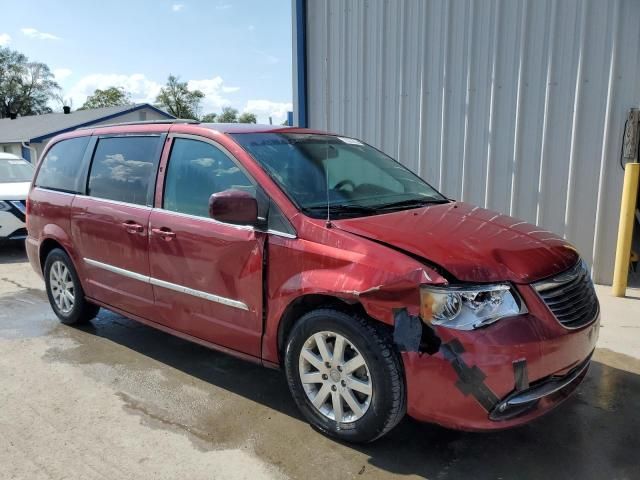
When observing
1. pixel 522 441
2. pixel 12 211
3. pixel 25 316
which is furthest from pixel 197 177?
pixel 12 211

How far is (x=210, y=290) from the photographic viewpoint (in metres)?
3.44

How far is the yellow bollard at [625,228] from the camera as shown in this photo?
5.51m

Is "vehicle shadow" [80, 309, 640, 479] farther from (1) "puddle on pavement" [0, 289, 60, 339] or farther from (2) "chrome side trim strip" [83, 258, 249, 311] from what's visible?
(1) "puddle on pavement" [0, 289, 60, 339]

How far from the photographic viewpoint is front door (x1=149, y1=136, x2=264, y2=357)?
3.24 meters

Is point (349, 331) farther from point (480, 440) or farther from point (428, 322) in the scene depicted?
point (480, 440)

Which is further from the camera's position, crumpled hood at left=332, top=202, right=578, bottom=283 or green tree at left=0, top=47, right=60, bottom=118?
green tree at left=0, top=47, right=60, bottom=118

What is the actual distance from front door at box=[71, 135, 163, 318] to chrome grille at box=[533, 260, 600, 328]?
267 centimetres

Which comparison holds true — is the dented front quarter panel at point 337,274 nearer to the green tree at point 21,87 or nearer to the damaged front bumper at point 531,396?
the damaged front bumper at point 531,396

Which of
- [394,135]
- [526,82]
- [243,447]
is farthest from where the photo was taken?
[394,135]

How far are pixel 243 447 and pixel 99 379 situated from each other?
58.4 inches

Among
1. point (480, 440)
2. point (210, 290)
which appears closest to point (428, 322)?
point (480, 440)

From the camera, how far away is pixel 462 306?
8.36 feet

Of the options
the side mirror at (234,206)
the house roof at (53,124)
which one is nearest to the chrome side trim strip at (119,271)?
the side mirror at (234,206)

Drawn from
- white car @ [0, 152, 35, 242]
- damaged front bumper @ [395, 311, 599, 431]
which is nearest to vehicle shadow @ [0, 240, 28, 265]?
white car @ [0, 152, 35, 242]
